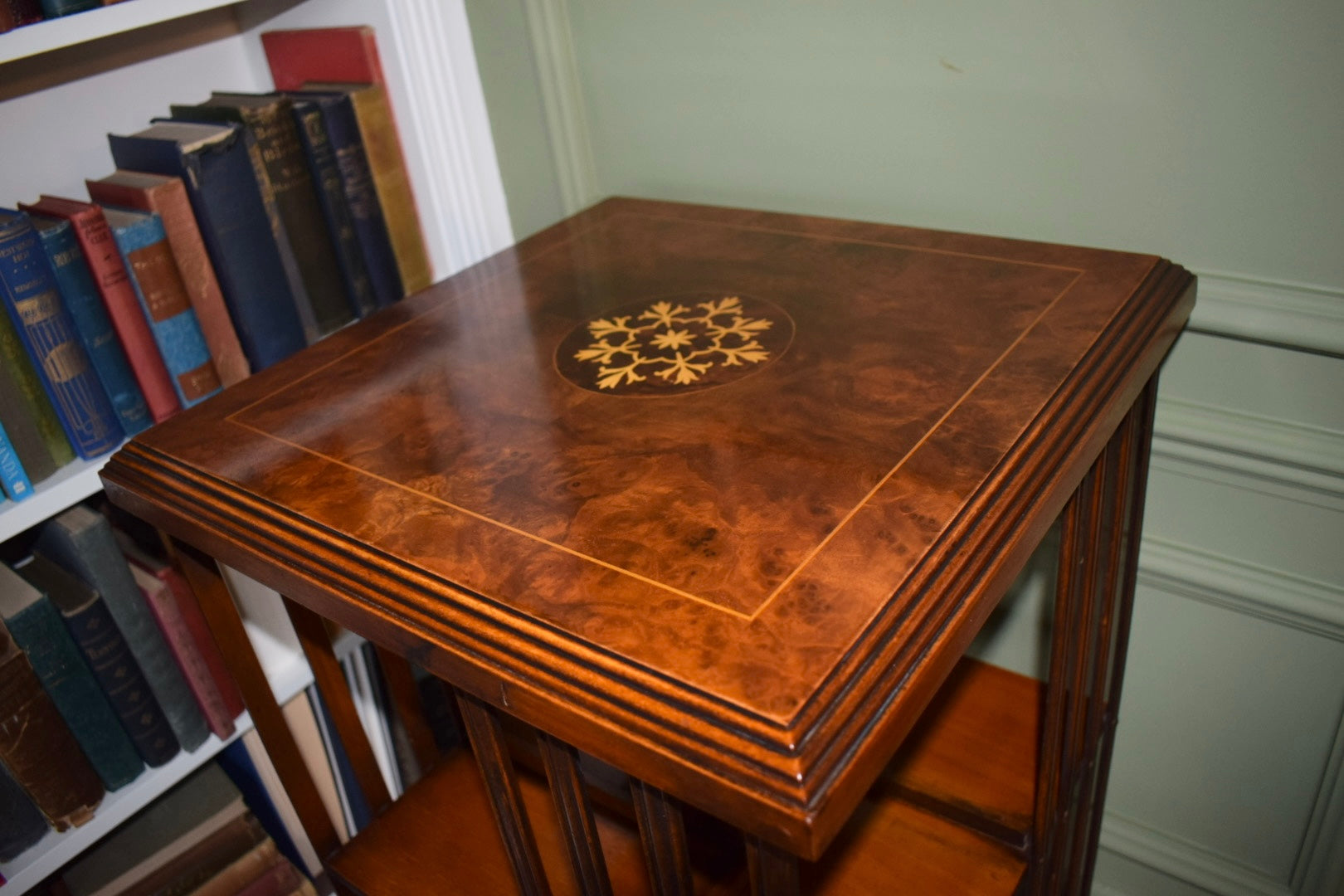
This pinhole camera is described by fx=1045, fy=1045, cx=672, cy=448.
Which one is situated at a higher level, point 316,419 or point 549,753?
point 316,419

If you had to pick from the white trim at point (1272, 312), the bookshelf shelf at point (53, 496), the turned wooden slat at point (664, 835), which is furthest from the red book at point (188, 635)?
the white trim at point (1272, 312)

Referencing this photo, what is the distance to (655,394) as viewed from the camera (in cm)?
91

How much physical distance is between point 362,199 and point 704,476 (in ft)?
2.64

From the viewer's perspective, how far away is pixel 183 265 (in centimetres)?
118

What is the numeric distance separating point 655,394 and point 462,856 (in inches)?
22.4

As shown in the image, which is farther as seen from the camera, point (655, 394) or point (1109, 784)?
point (1109, 784)

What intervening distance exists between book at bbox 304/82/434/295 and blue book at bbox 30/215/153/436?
391 mm

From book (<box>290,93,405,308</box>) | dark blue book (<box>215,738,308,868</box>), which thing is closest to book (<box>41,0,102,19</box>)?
book (<box>290,93,405,308</box>)

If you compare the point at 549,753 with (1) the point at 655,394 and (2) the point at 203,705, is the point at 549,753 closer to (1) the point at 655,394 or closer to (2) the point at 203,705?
(1) the point at 655,394

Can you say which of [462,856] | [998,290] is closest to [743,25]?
[998,290]

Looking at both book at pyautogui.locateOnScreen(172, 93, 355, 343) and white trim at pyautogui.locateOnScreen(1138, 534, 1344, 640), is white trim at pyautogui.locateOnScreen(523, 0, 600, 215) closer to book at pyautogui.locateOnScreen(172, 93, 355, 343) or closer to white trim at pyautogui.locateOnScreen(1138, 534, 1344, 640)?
book at pyautogui.locateOnScreen(172, 93, 355, 343)

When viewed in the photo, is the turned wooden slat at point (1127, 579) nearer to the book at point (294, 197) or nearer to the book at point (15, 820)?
the book at point (294, 197)

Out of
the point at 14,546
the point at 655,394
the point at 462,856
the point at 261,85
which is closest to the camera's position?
the point at 655,394

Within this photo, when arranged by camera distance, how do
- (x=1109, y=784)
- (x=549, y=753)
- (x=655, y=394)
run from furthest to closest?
(x=1109, y=784)
(x=655, y=394)
(x=549, y=753)
